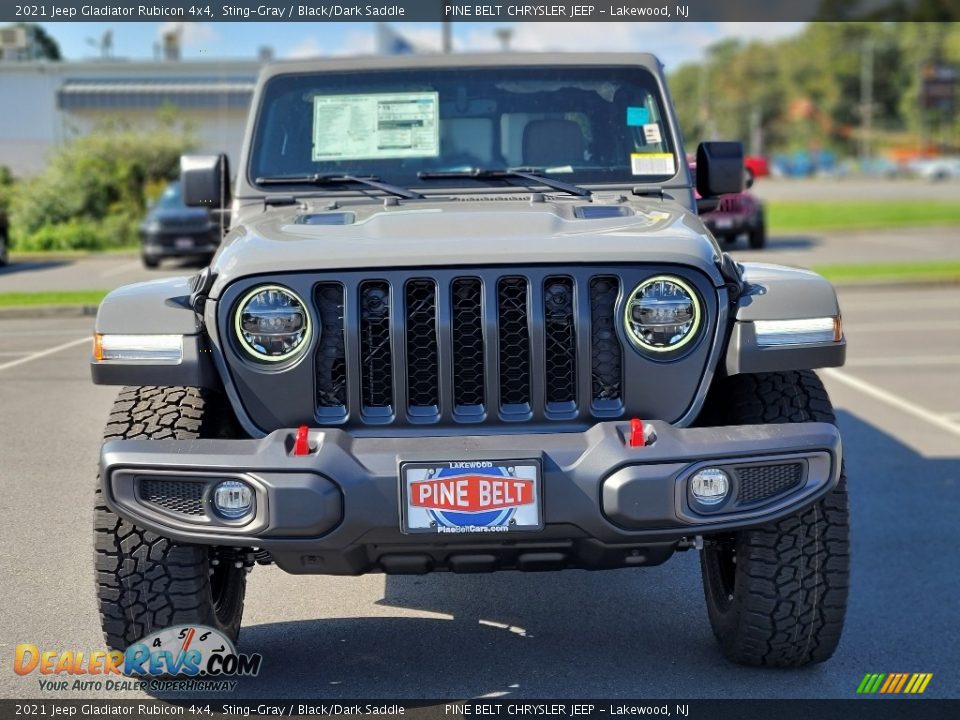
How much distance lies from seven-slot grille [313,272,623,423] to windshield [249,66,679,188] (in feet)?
4.43

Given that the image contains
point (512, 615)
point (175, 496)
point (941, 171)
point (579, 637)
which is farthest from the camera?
point (941, 171)

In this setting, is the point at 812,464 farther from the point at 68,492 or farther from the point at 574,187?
the point at 68,492

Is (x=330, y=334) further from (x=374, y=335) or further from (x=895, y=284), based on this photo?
(x=895, y=284)

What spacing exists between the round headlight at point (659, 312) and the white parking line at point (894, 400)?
481 centimetres

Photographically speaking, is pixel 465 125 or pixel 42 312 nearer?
pixel 465 125

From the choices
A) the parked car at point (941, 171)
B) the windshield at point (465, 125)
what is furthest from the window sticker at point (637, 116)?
the parked car at point (941, 171)

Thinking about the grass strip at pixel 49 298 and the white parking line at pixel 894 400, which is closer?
the white parking line at pixel 894 400

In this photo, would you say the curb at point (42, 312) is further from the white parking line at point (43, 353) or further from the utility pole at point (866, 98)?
the utility pole at point (866, 98)

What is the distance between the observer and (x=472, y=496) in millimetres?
3758

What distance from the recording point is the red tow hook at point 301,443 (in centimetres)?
378

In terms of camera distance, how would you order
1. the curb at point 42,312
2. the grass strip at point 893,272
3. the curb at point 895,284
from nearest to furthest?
the curb at point 42,312, the curb at point 895,284, the grass strip at point 893,272

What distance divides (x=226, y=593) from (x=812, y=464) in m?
1.97

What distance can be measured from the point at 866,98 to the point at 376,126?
4360 inches

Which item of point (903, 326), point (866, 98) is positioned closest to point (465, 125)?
point (903, 326)
